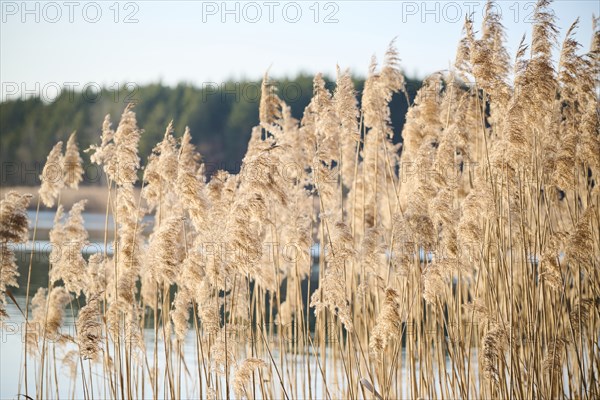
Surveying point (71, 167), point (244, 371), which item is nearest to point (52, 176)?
point (71, 167)

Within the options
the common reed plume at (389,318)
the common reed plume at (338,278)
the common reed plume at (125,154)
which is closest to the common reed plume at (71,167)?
the common reed plume at (125,154)

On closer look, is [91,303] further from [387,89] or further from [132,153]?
[387,89]

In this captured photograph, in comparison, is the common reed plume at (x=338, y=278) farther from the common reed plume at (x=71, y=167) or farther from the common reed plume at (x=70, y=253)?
the common reed plume at (x=71, y=167)

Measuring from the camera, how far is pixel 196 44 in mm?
12211

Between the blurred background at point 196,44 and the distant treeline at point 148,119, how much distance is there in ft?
0.21

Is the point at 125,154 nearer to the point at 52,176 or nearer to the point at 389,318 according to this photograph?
the point at 52,176

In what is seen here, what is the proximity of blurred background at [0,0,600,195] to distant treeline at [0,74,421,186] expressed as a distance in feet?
0.21

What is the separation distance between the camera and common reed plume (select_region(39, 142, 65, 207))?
14.0 feet

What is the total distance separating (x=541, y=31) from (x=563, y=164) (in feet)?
2.57

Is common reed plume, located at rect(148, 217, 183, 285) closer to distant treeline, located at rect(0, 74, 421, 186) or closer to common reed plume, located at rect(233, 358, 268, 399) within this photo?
common reed plume, located at rect(233, 358, 268, 399)

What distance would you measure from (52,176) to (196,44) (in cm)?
829

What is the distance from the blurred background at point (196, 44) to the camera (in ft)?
20.0

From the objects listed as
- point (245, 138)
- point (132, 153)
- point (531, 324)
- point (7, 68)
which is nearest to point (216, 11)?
point (132, 153)

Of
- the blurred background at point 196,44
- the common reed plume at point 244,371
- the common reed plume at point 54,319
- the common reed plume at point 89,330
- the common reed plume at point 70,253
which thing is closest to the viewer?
the common reed plume at point 244,371
